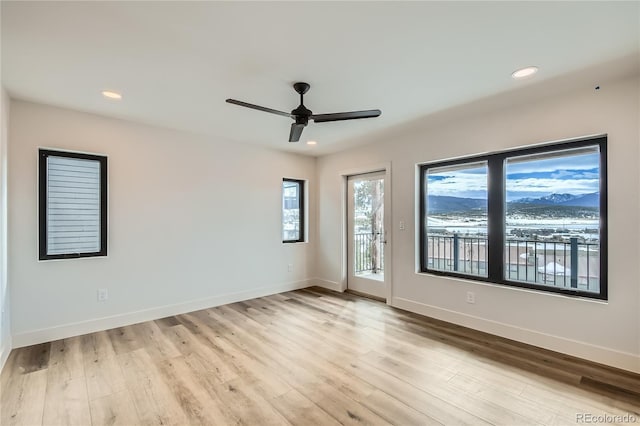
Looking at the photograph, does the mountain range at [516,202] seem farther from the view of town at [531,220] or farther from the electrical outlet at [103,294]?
the electrical outlet at [103,294]

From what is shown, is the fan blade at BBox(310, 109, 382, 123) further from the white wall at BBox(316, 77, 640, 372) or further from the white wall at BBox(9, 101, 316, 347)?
the white wall at BBox(9, 101, 316, 347)

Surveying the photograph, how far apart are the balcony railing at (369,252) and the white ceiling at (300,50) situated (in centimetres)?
237

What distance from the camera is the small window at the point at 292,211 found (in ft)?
17.7

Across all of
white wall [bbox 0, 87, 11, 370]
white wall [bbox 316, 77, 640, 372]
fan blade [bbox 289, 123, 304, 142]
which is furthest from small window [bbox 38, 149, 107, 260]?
white wall [bbox 316, 77, 640, 372]

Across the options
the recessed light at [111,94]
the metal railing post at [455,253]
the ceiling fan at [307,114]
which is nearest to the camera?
the ceiling fan at [307,114]

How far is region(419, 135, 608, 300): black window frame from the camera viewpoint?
273cm

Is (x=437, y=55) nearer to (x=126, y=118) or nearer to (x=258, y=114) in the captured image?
(x=258, y=114)

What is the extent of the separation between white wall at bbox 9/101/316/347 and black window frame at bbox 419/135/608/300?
2354 mm

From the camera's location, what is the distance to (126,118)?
142 inches

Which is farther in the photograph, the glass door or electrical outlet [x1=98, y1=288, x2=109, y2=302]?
the glass door

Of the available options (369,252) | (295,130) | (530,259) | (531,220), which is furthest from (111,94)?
(530,259)

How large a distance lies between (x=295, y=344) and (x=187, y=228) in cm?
223

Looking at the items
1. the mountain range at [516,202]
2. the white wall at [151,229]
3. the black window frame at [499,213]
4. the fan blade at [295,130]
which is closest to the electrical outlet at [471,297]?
the black window frame at [499,213]

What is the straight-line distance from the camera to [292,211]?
5.57 metres
